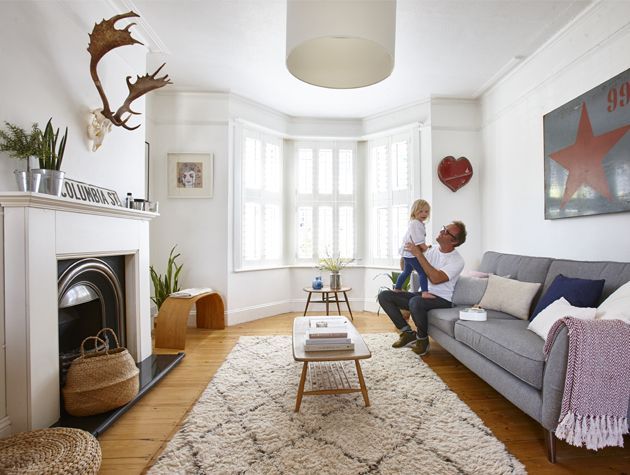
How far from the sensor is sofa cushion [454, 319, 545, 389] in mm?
1753

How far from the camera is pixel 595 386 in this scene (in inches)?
60.4

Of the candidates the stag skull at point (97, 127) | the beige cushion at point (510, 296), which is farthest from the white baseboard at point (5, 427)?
the beige cushion at point (510, 296)

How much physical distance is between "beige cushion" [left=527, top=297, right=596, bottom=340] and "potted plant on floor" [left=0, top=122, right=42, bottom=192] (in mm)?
2827

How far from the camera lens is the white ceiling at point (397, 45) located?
277cm

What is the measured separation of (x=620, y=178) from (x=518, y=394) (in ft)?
5.54

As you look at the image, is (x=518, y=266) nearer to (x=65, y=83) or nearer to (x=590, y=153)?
(x=590, y=153)

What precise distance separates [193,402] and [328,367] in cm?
96

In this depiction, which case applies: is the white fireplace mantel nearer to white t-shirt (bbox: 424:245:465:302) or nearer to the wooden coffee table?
the wooden coffee table

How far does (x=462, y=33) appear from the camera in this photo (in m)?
3.11

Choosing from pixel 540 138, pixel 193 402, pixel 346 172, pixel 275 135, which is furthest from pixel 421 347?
pixel 275 135

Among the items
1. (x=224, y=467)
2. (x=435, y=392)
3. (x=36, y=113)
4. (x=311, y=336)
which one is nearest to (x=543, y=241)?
(x=435, y=392)

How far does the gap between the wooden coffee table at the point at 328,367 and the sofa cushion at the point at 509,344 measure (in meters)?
0.74

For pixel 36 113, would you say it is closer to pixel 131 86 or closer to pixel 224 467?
pixel 131 86

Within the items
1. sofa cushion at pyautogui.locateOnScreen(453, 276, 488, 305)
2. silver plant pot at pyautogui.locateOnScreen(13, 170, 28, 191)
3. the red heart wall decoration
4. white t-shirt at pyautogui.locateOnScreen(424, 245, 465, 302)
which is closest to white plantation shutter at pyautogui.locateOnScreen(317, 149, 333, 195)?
the red heart wall decoration
